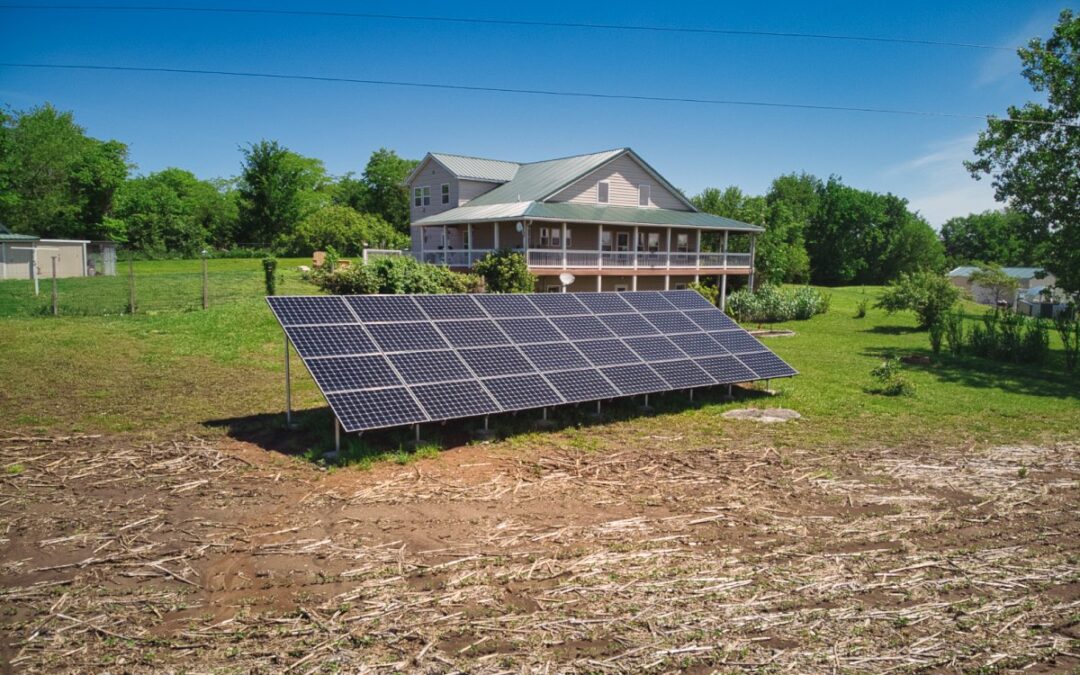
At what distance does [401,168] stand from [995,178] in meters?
60.8

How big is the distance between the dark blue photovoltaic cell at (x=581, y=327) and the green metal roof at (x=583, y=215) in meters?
14.4

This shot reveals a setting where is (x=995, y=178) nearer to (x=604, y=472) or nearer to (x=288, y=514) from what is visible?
(x=604, y=472)

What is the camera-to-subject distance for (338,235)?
55531mm

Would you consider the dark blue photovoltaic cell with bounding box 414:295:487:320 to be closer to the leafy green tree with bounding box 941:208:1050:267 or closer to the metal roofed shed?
the metal roofed shed

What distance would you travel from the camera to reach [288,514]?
841 cm

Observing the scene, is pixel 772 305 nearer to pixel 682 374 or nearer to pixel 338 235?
pixel 682 374

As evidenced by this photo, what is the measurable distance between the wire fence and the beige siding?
47.1 ft

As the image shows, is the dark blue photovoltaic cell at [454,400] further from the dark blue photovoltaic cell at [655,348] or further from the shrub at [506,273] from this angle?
Result: the shrub at [506,273]

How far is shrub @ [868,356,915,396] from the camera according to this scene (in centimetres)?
1684

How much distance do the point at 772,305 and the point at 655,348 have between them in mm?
22511

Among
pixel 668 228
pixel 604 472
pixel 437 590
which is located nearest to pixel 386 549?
pixel 437 590

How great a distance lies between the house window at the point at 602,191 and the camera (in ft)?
118

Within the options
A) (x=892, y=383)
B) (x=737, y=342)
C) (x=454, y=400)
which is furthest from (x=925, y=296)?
(x=454, y=400)

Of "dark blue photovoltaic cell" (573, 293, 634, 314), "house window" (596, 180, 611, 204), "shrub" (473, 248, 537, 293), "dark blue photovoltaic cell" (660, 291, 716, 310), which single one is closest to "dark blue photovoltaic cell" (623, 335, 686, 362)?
"dark blue photovoltaic cell" (573, 293, 634, 314)
